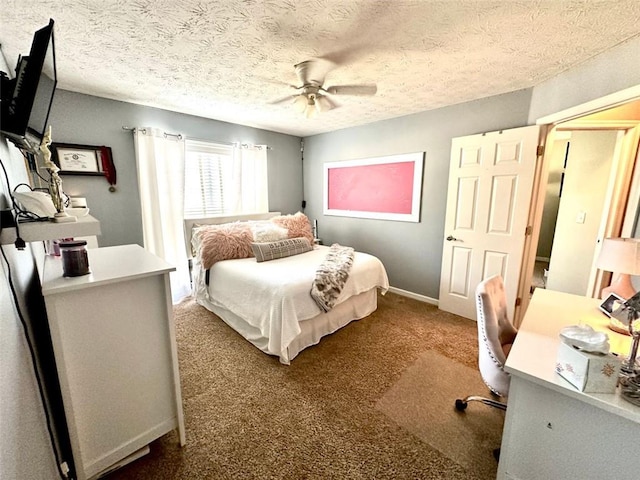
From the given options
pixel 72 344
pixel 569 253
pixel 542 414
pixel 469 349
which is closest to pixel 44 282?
pixel 72 344

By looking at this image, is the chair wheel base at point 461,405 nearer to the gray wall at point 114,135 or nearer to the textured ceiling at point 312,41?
the textured ceiling at point 312,41

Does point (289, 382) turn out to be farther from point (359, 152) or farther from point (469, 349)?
point (359, 152)

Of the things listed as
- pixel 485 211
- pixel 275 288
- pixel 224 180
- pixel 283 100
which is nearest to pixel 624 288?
pixel 485 211

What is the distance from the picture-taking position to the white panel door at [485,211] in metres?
2.46

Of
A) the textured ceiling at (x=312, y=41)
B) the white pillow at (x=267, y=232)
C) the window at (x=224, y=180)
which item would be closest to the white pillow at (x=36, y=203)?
the textured ceiling at (x=312, y=41)

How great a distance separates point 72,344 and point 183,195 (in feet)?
8.26

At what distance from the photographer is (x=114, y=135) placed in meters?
2.82

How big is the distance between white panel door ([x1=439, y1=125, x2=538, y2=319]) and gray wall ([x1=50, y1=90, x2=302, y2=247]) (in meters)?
3.16

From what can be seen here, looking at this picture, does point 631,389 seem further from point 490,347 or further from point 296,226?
point 296,226

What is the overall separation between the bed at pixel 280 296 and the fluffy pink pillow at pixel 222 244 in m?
0.04

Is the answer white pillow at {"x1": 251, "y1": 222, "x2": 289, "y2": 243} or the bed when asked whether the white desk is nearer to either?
the bed

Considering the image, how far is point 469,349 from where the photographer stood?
2.36m

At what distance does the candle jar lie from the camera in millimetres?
1155

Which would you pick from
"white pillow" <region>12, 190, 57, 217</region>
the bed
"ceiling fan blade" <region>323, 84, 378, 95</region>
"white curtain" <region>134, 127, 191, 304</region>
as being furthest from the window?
"white pillow" <region>12, 190, 57, 217</region>
